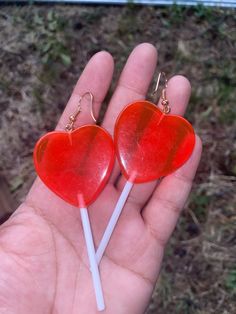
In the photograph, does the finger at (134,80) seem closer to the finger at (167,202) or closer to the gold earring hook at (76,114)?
the gold earring hook at (76,114)

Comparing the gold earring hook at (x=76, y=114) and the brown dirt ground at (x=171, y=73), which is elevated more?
the gold earring hook at (x=76, y=114)

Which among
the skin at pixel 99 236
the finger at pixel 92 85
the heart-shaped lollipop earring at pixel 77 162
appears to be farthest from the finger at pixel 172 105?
the finger at pixel 92 85

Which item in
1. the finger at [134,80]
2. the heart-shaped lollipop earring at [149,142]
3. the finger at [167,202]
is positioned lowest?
the finger at [167,202]

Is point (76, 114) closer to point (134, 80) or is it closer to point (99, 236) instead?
point (134, 80)

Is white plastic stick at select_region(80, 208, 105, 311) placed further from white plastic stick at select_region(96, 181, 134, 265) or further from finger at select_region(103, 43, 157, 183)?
finger at select_region(103, 43, 157, 183)

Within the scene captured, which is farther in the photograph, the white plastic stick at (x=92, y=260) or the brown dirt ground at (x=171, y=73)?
the brown dirt ground at (x=171, y=73)

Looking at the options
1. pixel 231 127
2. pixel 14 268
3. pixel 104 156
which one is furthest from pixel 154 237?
pixel 231 127

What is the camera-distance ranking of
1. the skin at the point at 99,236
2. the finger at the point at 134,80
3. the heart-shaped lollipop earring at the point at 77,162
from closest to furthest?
the skin at the point at 99,236
the heart-shaped lollipop earring at the point at 77,162
the finger at the point at 134,80
